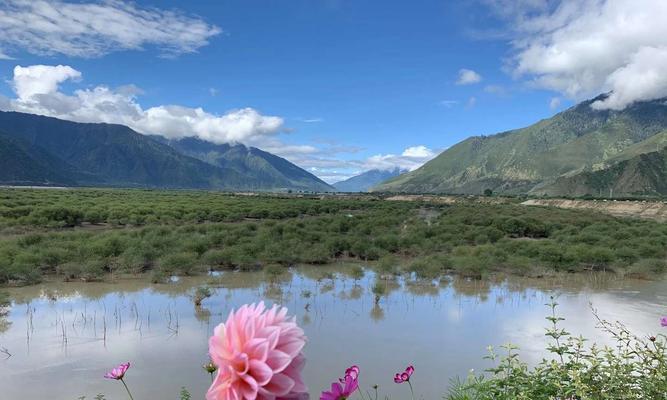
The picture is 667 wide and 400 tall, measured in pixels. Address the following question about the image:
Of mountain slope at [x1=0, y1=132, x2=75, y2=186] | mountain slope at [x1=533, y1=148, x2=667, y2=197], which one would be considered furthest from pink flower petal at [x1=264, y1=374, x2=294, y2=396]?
mountain slope at [x1=0, y1=132, x2=75, y2=186]

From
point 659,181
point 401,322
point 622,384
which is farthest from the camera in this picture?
point 659,181

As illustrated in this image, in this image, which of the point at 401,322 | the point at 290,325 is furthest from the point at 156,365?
the point at 290,325

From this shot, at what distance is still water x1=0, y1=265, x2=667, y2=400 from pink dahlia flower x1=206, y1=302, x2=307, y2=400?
24.4 feet

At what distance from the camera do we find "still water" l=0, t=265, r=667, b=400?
344 inches

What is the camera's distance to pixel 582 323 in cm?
1302

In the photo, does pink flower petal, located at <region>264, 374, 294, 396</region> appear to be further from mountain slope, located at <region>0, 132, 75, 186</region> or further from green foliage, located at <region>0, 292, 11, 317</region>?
mountain slope, located at <region>0, 132, 75, 186</region>

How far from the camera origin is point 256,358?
1.30 metres

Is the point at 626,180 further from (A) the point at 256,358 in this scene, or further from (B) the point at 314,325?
(A) the point at 256,358

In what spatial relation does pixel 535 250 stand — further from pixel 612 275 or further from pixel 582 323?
pixel 582 323

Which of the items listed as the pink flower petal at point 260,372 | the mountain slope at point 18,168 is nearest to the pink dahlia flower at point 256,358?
the pink flower petal at point 260,372

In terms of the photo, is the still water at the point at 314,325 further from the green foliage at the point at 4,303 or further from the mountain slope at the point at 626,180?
the mountain slope at the point at 626,180

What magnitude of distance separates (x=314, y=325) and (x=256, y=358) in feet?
37.8

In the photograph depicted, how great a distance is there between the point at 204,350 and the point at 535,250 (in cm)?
1894

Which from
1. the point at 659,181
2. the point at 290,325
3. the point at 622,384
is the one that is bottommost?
the point at 622,384
